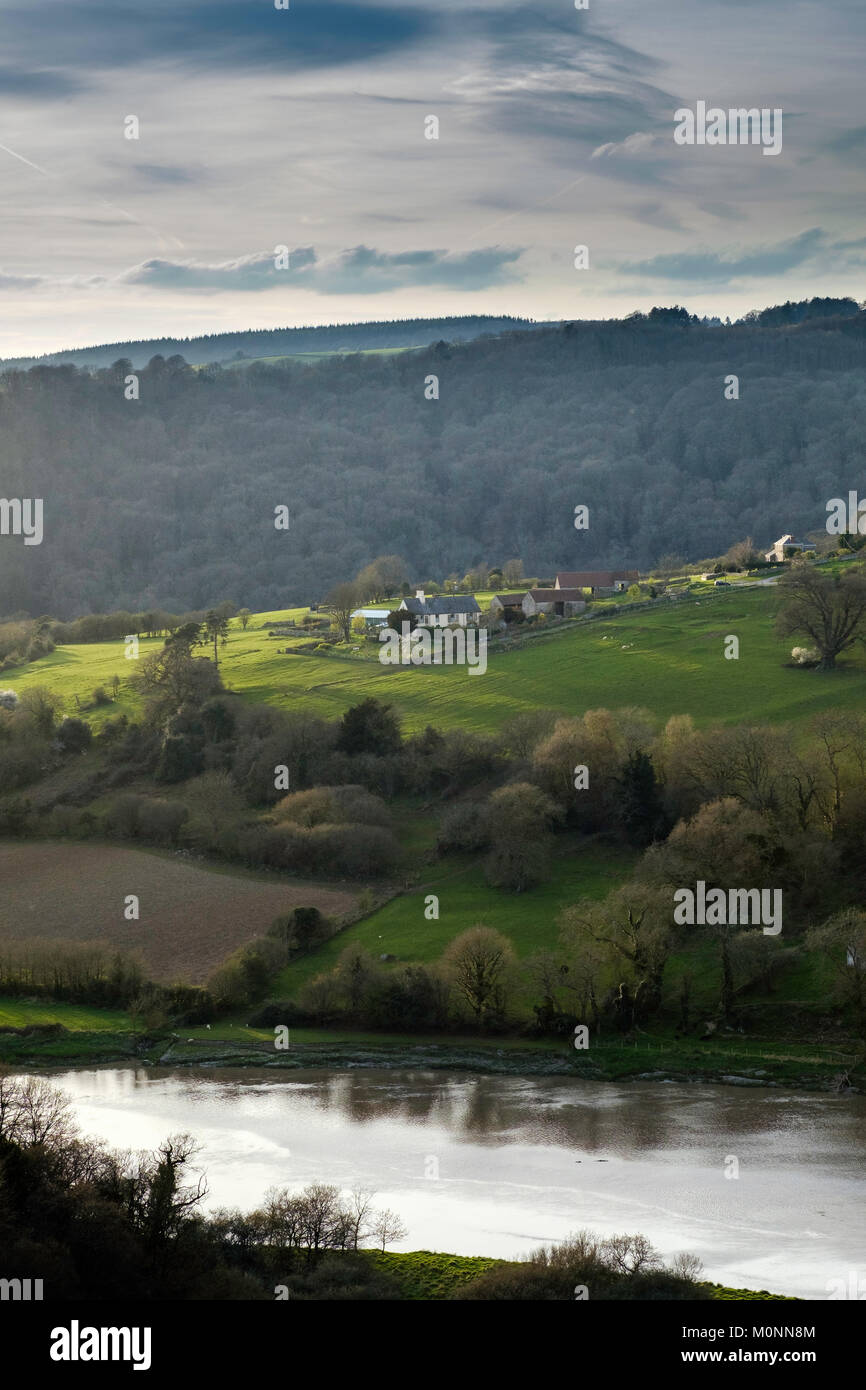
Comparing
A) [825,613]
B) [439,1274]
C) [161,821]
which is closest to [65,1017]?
[161,821]

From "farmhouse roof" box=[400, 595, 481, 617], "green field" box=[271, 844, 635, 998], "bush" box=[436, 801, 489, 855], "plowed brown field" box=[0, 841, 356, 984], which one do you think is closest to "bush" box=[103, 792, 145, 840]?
"plowed brown field" box=[0, 841, 356, 984]

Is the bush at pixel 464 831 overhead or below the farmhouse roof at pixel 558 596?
below

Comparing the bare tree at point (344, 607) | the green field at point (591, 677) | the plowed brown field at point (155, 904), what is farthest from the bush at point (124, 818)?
the bare tree at point (344, 607)

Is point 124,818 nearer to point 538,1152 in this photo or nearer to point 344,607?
point 344,607

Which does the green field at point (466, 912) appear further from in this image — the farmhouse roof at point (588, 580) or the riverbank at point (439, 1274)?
the farmhouse roof at point (588, 580)

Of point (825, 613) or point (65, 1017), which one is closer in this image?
point (65, 1017)

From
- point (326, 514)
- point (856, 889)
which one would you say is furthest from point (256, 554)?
point (856, 889)

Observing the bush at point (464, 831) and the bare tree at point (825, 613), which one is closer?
the bush at point (464, 831)
